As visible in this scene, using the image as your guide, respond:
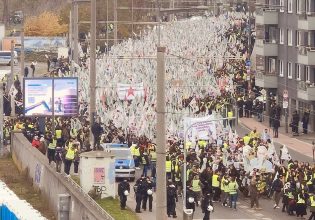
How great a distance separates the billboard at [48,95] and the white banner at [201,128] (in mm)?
7936

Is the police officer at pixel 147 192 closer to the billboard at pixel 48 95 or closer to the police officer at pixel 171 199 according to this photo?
the police officer at pixel 171 199

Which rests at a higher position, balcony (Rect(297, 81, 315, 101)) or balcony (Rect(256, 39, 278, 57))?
balcony (Rect(256, 39, 278, 57))

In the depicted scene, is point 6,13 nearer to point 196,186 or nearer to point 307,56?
point 307,56

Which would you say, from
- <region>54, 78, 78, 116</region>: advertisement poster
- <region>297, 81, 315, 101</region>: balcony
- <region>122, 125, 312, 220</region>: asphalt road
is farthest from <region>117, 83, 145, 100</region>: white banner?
<region>122, 125, 312, 220</region>: asphalt road

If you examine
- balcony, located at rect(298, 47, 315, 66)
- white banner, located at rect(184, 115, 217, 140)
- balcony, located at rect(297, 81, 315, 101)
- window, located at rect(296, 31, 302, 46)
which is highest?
window, located at rect(296, 31, 302, 46)

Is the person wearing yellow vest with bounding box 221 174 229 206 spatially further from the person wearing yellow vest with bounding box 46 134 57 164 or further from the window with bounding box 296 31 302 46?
the window with bounding box 296 31 302 46

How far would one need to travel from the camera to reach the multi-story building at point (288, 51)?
69938mm

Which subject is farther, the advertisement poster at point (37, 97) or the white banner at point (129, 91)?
the white banner at point (129, 91)

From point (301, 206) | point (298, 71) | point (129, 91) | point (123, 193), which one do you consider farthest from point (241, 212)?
point (298, 71)

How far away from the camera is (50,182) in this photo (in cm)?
4278

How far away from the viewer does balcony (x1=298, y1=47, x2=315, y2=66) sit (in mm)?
69250

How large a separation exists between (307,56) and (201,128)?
2319 centimetres

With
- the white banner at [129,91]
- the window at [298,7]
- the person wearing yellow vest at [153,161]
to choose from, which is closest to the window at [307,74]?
the window at [298,7]

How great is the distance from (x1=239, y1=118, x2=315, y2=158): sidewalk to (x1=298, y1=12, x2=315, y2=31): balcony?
522 centimetres
